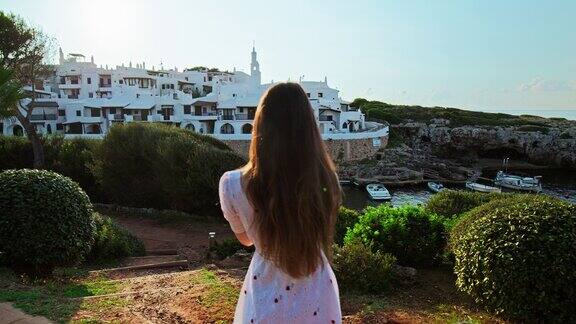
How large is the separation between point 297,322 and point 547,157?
57.1m

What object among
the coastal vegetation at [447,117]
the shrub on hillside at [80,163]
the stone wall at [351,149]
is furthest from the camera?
the coastal vegetation at [447,117]

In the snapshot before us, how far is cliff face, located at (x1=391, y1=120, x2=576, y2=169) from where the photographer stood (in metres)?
51.2

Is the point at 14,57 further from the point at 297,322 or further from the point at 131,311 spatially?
the point at 297,322

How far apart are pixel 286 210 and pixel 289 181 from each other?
131mm

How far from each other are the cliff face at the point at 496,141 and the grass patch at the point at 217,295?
49.7 metres

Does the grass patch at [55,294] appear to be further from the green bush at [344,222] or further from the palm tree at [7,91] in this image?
the green bush at [344,222]

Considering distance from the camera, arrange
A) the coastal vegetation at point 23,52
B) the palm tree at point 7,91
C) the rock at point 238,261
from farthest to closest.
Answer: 1. the coastal vegetation at point 23,52
2. the rock at point 238,261
3. the palm tree at point 7,91

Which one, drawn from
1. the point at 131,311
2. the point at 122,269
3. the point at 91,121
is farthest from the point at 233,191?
the point at 91,121

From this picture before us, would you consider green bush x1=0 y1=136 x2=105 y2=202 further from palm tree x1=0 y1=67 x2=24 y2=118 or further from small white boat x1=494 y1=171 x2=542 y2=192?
small white boat x1=494 y1=171 x2=542 y2=192

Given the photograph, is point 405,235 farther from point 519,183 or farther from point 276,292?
point 519,183

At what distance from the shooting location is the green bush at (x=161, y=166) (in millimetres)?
17312

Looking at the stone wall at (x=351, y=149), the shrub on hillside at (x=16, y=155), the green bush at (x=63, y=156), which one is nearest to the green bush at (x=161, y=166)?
the green bush at (x=63, y=156)

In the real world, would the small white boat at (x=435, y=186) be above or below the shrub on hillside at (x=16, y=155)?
below

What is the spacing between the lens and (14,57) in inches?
1282
